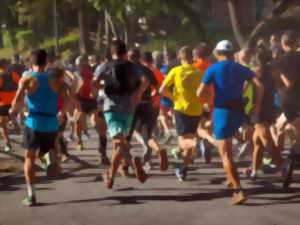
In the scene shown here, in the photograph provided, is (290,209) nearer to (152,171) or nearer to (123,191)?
(123,191)

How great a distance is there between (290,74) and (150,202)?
2451 millimetres

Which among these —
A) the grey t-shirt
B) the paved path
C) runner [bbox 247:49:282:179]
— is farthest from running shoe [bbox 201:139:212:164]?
the grey t-shirt

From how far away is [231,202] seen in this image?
369 inches

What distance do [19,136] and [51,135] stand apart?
9.47 metres

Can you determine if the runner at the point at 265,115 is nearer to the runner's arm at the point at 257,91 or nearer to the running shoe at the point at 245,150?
the runner's arm at the point at 257,91

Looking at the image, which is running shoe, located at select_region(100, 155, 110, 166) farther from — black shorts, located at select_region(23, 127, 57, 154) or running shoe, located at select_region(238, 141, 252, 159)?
black shorts, located at select_region(23, 127, 57, 154)

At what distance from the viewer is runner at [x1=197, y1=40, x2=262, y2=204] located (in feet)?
31.0

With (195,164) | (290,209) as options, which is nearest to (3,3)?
(195,164)

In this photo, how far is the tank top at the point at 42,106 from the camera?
377 inches

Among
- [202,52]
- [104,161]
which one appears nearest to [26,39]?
[104,161]

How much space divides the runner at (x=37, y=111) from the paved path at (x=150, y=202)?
1.44 ft

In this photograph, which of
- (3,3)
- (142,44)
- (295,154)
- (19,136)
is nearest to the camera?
(295,154)

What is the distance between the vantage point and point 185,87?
11344 mm

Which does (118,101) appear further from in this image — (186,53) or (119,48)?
(186,53)
